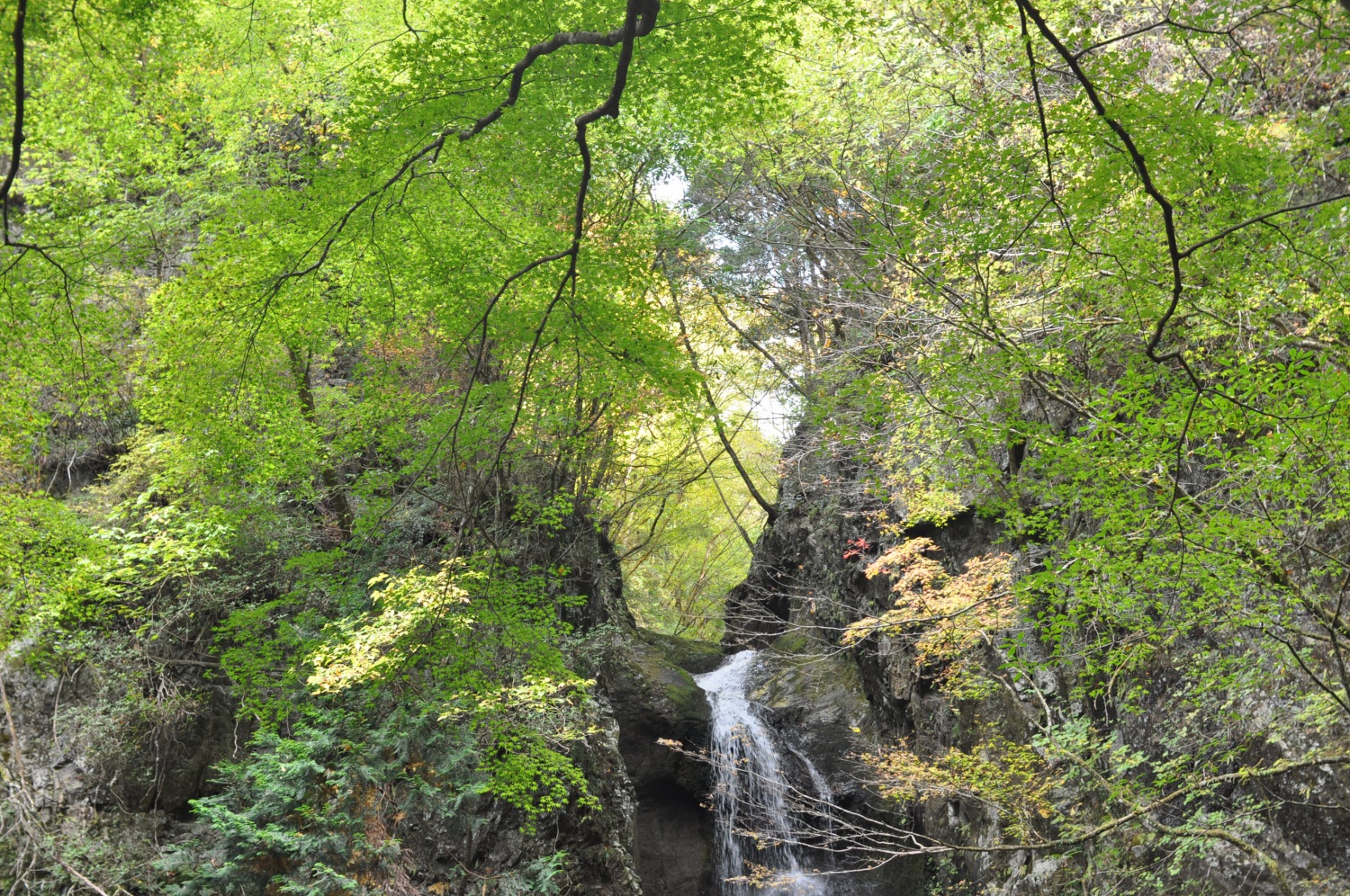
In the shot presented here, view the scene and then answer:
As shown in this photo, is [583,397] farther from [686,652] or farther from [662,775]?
[686,652]

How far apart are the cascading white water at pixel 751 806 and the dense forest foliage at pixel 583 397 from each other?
1.30 meters

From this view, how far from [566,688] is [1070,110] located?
8.24 meters

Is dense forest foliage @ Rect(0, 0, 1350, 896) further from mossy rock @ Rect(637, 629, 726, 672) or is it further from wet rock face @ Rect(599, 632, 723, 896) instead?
mossy rock @ Rect(637, 629, 726, 672)

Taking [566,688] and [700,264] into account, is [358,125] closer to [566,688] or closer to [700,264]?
[566,688]

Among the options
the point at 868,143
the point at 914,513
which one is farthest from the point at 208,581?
the point at 868,143

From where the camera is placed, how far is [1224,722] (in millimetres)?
6445

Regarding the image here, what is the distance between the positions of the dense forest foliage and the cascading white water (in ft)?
4.27

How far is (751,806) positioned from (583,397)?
7.68 metres

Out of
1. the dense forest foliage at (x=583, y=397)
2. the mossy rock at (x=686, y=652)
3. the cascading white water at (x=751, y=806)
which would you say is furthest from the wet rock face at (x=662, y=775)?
the mossy rock at (x=686, y=652)

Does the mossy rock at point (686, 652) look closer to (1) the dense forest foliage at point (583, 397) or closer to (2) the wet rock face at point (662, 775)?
(2) the wet rock face at point (662, 775)

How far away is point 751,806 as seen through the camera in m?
12.8

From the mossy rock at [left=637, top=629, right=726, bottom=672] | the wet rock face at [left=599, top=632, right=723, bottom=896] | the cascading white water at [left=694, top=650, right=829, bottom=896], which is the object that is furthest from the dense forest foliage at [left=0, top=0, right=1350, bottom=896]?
the mossy rock at [left=637, top=629, right=726, bottom=672]

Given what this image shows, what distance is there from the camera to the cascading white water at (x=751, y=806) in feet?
39.3

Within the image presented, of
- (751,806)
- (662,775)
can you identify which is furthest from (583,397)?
(751,806)
